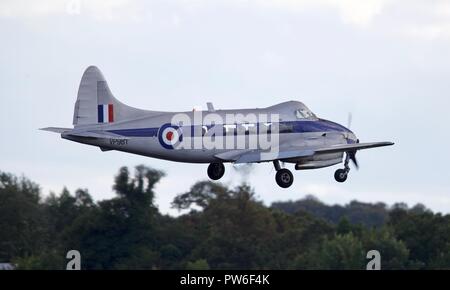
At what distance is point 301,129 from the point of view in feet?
213

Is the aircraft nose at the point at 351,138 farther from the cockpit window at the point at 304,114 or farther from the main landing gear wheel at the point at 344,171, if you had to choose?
the cockpit window at the point at 304,114

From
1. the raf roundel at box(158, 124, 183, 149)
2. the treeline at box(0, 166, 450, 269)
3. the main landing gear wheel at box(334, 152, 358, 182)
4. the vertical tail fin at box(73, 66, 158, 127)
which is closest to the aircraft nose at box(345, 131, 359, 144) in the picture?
the main landing gear wheel at box(334, 152, 358, 182)

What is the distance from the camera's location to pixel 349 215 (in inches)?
6644

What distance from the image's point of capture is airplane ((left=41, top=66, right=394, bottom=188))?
61.8 meters

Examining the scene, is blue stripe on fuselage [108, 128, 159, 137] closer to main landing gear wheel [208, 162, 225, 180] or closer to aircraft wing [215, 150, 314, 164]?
aircraft wing [215, 150, 314, 164]

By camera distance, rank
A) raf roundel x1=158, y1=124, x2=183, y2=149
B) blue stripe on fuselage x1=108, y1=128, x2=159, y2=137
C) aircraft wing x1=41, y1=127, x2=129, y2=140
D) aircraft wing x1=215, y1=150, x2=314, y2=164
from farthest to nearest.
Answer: aircraft wing x1=215, y1=150, x2=314, y2=164 < raf roundel x1=158, y1=124, x2=183, y2=149 < blue stripe on fuselage x1=108, y1=128, x2=159, y2=137 < aircraft wing x1=41, y1=127, x2=129, y2=140

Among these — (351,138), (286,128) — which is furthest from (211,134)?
(351,138)

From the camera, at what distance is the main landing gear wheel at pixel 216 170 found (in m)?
Answer: 64.7

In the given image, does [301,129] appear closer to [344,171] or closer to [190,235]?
[344,171]

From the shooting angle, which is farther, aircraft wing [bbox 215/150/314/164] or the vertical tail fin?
aircraft wing [bbox 215/150/314/164]

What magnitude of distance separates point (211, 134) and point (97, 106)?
507 cm

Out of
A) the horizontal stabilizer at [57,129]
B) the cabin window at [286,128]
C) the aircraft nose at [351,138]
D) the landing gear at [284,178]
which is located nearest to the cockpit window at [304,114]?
the cabin window at [286,128]

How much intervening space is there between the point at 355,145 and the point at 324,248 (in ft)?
154
